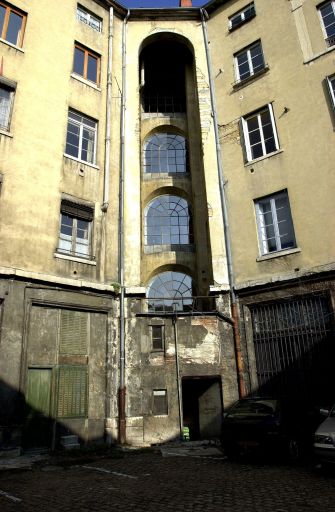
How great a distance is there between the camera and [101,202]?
14.2 metres

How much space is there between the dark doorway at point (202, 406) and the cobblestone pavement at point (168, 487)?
338cm

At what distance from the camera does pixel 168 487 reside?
6387mm

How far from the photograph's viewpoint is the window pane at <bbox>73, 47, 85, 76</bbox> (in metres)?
15.6

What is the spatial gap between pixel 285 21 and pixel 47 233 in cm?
1253

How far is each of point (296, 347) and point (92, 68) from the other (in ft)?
44.1

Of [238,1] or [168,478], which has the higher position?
[238,1]

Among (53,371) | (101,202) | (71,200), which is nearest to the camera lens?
(53,371)

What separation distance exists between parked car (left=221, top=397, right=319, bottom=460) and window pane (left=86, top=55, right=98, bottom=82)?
541 inches

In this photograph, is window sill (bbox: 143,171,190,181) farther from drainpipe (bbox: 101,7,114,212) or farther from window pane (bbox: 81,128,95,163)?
window pane (bbox: 81,128,95,163)

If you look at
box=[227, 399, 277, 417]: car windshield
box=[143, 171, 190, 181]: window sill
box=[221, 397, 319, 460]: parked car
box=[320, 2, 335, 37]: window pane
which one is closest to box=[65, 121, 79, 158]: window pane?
box=[143, 171, 190, 181]: window sill

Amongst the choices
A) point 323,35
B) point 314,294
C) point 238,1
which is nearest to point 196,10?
point 238,1

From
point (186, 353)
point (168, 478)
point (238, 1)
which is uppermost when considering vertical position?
point (238, 1)

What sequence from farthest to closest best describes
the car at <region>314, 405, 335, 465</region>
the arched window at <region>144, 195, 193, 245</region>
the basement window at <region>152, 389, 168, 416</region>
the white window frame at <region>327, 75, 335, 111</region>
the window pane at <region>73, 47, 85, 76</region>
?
the arched window at <region>144, 195, 193, 245</region>
the window pane at <region>73, 47, 85, 76</region>
the white window frame at <region>327, 75, 335, 111</region>
the basement window at <region>152, 389, 168, 416</region>
the car at <region>314, 405, 335, 465</region>

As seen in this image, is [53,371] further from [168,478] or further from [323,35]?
[323,35]
